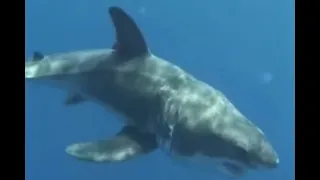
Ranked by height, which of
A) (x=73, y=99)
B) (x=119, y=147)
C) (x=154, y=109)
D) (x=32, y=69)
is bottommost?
(x=119, y=147)

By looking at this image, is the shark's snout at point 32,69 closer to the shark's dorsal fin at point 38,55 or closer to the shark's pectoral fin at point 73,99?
the shark's dorsal fin at point 38,55

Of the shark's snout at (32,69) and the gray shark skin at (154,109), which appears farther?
the shark's snout at (32,69)

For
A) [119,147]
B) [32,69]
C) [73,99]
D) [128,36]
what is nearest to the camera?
[119,147]

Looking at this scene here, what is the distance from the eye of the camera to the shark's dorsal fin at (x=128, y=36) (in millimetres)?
3293

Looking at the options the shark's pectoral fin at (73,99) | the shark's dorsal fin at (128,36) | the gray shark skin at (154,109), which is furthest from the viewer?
the shark's pectoral fin at (73,99)

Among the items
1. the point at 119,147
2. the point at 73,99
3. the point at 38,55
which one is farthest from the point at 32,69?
the point at 119,147

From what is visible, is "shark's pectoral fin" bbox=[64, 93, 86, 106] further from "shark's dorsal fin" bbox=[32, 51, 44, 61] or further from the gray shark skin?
"shark's dorsal fin" bbox=[32, 51, 44, 61]

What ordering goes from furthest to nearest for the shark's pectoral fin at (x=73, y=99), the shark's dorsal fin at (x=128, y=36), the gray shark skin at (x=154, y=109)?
the shark's pectoral fin at (x=73, y=99) < the shark's dorsal fin at (x=128, y=36) < the gray shark skin at (x=154, y=109)

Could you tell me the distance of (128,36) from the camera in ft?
10.9

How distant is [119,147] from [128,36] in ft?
2.33

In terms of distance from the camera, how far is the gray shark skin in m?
3.00

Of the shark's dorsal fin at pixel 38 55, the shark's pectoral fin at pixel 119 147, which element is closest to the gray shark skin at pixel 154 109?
the shark's pectoral fin at pixel 119 147

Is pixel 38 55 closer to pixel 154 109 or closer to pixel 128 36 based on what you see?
pixel 128 36
